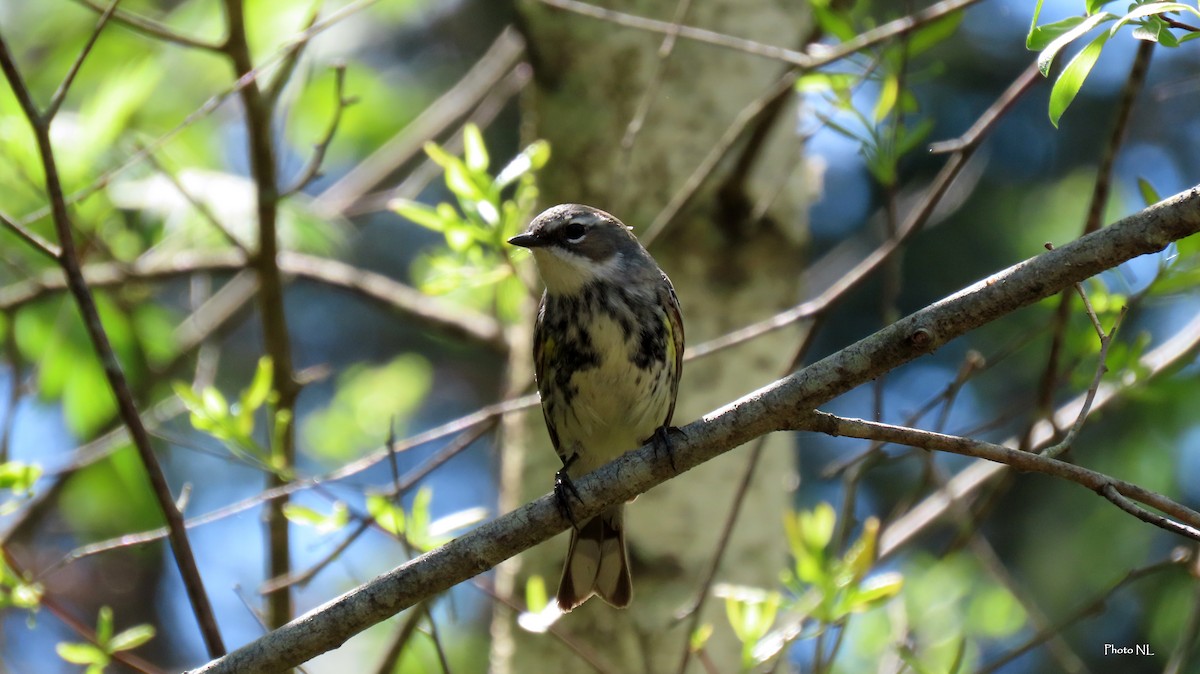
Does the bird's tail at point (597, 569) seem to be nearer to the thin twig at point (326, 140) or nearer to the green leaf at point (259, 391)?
the green leaf at point (259, 391)

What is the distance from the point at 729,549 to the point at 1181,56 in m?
6.43

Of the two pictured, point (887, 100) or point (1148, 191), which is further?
point (887, 100)

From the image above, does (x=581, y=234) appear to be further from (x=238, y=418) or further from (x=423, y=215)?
(x=238, y=418)

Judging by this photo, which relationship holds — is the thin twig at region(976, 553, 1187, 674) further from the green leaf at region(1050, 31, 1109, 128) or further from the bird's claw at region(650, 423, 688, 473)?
the green leaf at region(1050, 31, 1109, 128)

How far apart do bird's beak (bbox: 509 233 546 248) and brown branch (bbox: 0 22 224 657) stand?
1238mm

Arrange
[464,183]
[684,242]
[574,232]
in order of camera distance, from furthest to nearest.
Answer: [684,242]
[574,232]
[464,183]

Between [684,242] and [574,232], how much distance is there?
0.58 metres

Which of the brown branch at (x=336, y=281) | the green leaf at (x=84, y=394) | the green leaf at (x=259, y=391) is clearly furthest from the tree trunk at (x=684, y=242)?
the green leaf at (x=84, y=394)

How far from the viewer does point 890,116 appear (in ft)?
12.7

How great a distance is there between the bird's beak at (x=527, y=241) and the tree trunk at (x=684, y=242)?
18.9 inches

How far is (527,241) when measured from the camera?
3.67m

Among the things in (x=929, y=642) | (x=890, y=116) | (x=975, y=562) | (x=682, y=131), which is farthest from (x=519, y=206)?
(x=975, y=562)

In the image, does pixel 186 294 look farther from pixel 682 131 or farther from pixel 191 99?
pixel 682 131

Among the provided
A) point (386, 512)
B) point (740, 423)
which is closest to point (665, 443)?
point (740, 423)
